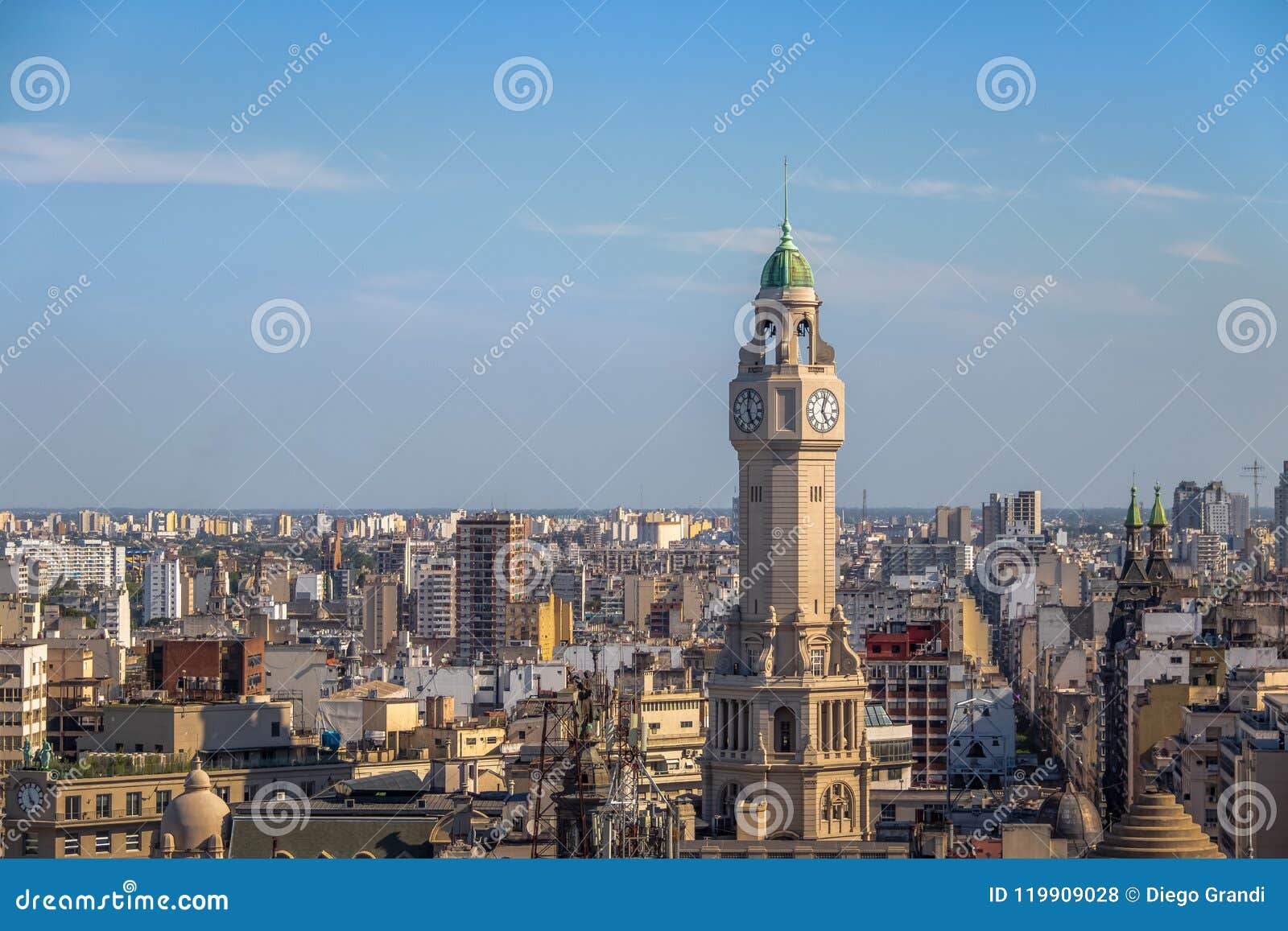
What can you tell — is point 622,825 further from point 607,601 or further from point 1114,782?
point 607,601

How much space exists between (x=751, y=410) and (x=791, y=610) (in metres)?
2.49

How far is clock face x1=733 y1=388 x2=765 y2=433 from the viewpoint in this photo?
32.0 meters

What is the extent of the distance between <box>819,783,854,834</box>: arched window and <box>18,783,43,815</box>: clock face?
31.8 ft

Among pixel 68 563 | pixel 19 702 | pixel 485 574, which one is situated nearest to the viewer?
pixel 19 702

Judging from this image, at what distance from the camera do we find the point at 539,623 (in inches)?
3750

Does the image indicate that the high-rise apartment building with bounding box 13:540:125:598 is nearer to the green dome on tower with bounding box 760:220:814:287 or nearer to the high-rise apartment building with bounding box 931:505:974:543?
the high-rise apartment building with bounding box 931:505:974:543

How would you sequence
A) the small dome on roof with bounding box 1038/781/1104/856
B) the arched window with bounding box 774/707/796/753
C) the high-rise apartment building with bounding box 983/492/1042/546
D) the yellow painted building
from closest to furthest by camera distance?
1. the small dome on roof with bounding box 1038/781/1104/856
2. the arched window with bounding box 774/707/796/753
3. the yellow painted building
4. the high-rise apartment building with bounding box 983/492/1042/546

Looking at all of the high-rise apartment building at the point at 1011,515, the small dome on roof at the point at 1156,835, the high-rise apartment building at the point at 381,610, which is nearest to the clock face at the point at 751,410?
the small dome on roof at the point at 1156,835

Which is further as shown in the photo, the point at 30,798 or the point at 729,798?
the point at 30,798

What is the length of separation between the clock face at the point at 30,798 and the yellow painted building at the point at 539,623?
59.0 meters

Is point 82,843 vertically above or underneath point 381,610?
underneath

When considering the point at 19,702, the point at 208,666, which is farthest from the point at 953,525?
the point at 19,702

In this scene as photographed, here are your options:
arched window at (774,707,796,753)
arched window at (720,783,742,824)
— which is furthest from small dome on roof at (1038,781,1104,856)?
arched window at (720,783,742,824)

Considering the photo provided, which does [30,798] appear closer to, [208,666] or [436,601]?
[208,666]
